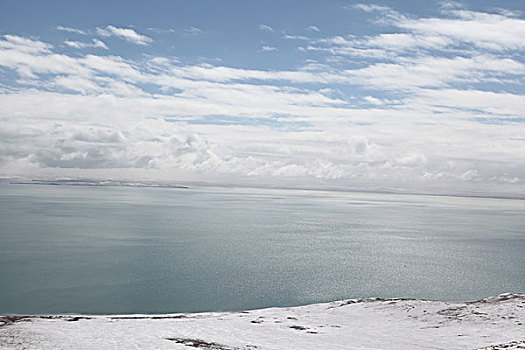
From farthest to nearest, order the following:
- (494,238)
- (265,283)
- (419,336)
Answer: (494,238)
(265,283)
(419,336)

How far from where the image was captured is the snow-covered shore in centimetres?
3075

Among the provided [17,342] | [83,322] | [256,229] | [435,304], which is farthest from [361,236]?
[17,342]

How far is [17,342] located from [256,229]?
302 ft

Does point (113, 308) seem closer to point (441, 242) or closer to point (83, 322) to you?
point (83, 322)

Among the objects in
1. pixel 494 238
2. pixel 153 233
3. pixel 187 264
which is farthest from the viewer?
pixel 494 238

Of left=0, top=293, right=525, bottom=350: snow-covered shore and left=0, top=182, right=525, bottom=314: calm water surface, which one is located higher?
left=0, top=293, right=525, bottom=350: snow-covered shore

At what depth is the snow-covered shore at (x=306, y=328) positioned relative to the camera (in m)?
30.8

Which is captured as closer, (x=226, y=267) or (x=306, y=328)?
(x=306, y=328)

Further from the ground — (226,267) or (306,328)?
(306,328)

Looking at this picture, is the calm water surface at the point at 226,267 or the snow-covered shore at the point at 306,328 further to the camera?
the calm water surface at the point at 226,267

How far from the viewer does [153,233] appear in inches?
4053

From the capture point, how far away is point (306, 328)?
121 feet

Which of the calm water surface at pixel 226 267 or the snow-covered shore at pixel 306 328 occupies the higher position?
the snow-covered shore at pixel 306 328

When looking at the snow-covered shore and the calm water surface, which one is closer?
the snow-covered shore
